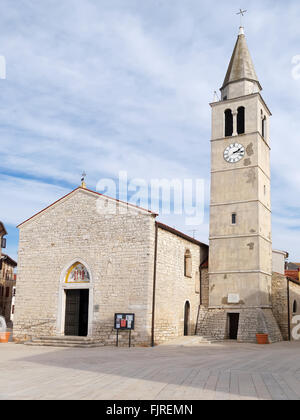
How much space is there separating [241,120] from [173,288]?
1173 cm

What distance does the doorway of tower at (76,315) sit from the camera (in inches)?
903

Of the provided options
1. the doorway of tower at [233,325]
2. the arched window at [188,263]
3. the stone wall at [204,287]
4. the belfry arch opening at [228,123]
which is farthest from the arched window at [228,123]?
the doorway of tower at [233,325]

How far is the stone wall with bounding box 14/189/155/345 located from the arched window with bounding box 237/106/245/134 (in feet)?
33.1

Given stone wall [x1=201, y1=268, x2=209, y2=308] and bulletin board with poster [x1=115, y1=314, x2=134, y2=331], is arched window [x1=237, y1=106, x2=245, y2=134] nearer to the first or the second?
stone wall [x1=201, y1=268, x2=209, y2=308]

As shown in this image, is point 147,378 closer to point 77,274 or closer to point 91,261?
point 91,261

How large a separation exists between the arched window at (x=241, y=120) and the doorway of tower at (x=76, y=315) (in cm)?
1369

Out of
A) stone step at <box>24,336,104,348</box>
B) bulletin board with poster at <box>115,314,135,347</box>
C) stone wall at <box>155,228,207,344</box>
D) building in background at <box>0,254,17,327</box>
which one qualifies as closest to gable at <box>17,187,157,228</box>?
stone wall at <box>155,228,207,344</box>

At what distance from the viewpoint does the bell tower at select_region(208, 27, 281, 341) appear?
81.8 feet

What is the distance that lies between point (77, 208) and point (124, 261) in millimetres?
4311

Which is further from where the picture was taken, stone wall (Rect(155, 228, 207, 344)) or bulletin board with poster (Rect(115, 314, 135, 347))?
stone wall (Rect(155, 228, 207, 344))

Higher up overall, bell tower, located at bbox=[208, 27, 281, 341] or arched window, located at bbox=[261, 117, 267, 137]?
arched window, located at bbox=[261, 117, 267, 137]

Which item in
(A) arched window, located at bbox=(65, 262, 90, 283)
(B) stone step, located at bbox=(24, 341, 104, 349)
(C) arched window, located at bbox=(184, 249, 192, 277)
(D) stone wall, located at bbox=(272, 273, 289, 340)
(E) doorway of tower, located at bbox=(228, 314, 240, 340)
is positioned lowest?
(B) stone step, located at bbox=(24, 341, 104, 349)
